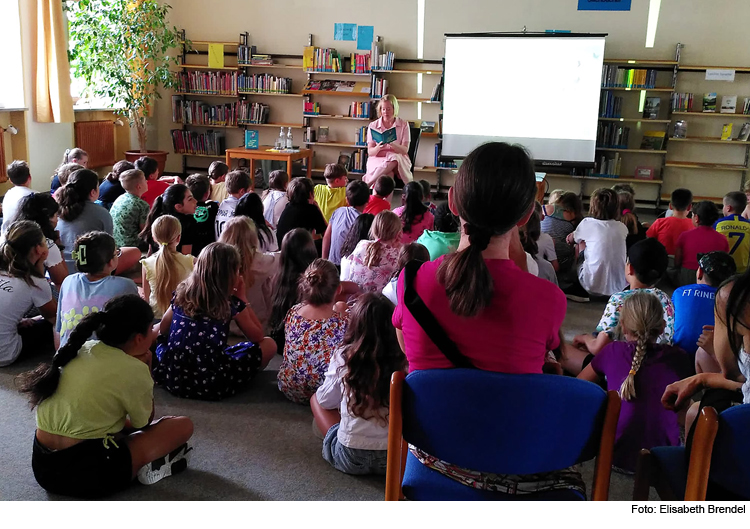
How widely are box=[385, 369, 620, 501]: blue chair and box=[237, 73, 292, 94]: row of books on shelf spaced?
7.73 meters

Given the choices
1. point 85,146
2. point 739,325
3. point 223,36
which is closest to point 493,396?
point 739,325

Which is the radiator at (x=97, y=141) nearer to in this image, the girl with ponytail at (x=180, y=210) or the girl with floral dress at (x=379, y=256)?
the girl with ponytail at (x=180, y=210)

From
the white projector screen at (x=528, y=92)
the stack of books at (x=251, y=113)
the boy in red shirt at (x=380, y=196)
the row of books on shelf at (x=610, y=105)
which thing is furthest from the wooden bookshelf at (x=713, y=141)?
the stack of books at (x=251, y=113)

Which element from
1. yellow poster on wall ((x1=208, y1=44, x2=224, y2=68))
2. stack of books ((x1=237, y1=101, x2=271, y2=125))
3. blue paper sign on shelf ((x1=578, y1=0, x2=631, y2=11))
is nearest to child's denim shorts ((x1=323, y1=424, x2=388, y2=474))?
blue paper sign on shelf ((x1=578, y1=0, x2=631, y2=11))

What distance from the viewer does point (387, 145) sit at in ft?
22.0

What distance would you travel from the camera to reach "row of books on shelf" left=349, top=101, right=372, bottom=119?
839 cm

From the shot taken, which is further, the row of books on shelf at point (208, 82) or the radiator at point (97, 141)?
the row of books on shelf at point (208, 82)

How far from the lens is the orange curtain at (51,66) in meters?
6.80

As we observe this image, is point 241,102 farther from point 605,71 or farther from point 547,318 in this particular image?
point 547,318

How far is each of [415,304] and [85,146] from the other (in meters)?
7.39

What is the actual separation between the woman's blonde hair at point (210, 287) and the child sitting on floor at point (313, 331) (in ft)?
0.93

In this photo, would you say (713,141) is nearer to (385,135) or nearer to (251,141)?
(385,135)

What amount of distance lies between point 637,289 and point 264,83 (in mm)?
6751

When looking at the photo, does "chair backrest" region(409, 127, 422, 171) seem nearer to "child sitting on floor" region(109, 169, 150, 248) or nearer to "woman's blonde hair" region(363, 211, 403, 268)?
"child sitting on floor" region(109, 169, 150, 248)
